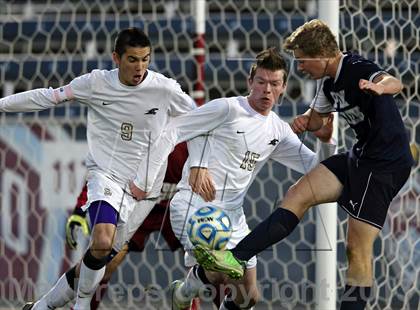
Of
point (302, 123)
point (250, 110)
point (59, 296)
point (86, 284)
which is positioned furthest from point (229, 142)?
point (59, 296)

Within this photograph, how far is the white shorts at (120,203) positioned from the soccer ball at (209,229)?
49 centimetres

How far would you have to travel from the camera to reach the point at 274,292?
6.45 m

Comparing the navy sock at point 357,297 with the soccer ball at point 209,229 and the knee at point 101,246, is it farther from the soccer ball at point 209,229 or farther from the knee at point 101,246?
the knee at point 101,246

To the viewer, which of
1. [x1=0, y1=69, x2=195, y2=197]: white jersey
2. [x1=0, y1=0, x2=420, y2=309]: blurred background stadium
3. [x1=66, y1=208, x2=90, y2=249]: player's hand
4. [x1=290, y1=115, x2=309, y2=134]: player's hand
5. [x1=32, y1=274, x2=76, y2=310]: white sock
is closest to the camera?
[x1=290, y1=115, x2=309, y2=134]: player's hand

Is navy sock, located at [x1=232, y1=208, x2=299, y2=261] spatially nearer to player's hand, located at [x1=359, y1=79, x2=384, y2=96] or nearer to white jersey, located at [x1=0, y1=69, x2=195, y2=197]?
player's hand, located at [x1=359, y1=79, x2=384, y2=96]

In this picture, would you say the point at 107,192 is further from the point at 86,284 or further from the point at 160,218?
the point at 160,218

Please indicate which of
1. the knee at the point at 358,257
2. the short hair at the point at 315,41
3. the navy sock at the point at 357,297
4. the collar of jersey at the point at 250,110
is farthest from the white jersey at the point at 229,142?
the navy sock at the point at 357,297

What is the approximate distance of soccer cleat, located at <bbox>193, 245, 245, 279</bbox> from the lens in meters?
4.14

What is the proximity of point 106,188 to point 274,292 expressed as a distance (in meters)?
2.05

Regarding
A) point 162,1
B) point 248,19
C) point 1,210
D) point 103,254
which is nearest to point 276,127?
point 103,254

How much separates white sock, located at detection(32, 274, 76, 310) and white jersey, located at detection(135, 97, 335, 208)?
0.68 m

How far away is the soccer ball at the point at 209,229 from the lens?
4.37 meters

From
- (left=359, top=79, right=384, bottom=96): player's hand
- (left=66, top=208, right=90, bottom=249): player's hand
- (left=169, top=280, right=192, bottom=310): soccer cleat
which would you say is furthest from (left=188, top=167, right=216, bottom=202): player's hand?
(left=359, top=79, right=384, bottom=96): player's hand

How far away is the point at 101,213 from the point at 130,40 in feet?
2.86
